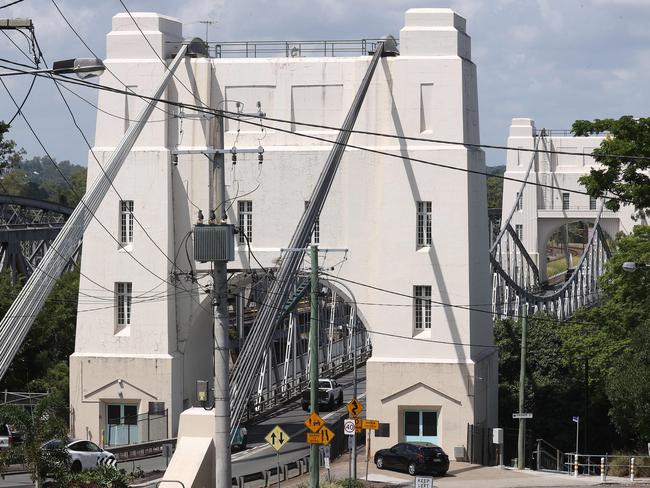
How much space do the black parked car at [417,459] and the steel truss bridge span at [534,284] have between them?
86.7ft

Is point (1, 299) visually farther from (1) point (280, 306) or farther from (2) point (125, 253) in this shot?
(1) point (280, 306)

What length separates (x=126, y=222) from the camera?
176 feet

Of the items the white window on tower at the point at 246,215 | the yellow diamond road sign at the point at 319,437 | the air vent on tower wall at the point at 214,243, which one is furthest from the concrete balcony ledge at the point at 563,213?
the air vent on tower wall at the point at 214,243

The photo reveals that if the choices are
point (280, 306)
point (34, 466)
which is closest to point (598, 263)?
point (280, 306)

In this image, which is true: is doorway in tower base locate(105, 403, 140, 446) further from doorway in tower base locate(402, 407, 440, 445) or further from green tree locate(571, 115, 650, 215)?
green tree locate(571, 115, 650, 215)

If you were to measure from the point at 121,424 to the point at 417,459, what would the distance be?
1179 centimetres

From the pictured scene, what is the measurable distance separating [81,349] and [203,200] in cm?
702

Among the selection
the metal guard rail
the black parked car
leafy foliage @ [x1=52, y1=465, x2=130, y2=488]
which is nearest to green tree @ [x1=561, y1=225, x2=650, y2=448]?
the black parked car

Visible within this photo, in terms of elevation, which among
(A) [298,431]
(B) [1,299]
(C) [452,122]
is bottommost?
(A) [298,431]

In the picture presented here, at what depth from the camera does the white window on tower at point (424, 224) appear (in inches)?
2076

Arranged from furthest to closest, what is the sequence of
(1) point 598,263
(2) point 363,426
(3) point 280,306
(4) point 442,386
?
1. (1) point 598,263
2. (4) point 442,386
3. (3) point 280,306
4. (2) point 363,426

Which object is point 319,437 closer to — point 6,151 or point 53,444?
point 53,444

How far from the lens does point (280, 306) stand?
148 ft

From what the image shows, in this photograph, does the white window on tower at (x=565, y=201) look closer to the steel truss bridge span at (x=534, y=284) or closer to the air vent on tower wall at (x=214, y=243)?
the steel truss bridge span at (x=534, y=284)
